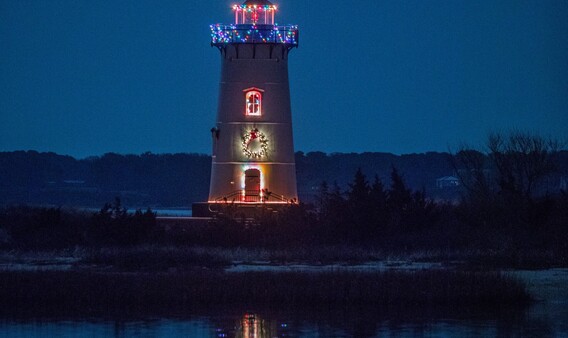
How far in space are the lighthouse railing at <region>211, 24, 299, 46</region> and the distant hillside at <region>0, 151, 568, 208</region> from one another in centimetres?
5514

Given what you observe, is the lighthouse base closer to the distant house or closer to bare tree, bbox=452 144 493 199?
bare tree, bbox=452 144 493 199

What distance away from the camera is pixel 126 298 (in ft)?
106

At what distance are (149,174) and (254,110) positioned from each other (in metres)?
75.8

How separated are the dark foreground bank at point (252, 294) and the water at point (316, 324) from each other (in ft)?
1.72

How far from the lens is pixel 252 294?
32.5 meters

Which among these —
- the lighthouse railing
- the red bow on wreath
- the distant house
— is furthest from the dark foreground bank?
the distant house

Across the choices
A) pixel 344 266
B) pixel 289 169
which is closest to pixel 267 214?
pixel 289 169

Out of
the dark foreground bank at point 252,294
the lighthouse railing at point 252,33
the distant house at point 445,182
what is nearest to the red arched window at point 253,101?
the lighthouse railing at point 252,33

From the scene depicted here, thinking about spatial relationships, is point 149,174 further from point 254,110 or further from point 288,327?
point 288,327

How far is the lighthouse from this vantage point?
179 ft

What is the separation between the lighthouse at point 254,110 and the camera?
5444 cm

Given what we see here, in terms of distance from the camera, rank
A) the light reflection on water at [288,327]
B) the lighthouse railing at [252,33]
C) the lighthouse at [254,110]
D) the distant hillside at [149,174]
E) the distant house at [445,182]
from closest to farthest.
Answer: the light reflection on water at [288,327] → the lighthouse railing at [252,33] → the lighthouse at [254,110] → the distant house at [445,182] → the distant hillside at [149,174]

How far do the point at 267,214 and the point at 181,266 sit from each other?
11.5m

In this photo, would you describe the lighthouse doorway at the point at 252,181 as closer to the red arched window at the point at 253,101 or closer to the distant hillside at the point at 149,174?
the red arched window at the point at 253,101
